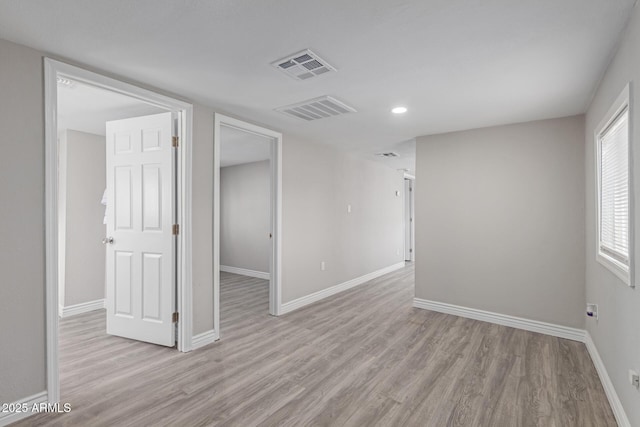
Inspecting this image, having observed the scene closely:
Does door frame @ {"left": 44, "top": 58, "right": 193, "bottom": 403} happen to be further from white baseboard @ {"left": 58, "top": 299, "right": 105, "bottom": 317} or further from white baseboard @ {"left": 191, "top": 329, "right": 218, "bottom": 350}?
white baseboard @ {"left": 58, "top": 299, "right": 105, "bottom": 317}

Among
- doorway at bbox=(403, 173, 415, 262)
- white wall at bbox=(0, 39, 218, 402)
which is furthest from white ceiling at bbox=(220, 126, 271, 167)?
doorway at bbox=(403, 173, 415, 262)

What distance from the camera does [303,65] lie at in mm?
2344

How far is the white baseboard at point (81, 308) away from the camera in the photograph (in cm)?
411

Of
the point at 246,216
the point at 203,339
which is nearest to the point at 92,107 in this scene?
the point at 203,339

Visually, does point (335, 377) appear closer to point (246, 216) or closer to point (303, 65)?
point (303, 65)

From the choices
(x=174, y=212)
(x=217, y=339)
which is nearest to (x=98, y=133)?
(x=174, y=212)

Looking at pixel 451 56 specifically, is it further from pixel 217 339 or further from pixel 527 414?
pixel 217 339

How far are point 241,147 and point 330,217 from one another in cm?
190

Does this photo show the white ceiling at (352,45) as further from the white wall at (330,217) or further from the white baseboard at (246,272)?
the white baseboard at (246,272)

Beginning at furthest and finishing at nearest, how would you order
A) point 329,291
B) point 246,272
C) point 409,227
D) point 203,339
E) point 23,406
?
point 409,227 → point 246,272 → point 329,291 → point 203,339 → point 23,406

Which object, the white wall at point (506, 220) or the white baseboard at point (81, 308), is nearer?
the white wall at point (506, 220)

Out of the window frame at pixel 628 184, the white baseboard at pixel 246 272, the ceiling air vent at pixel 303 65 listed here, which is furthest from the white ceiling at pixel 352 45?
the white baseboard at pixel 246 272

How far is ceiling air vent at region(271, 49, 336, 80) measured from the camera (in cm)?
222

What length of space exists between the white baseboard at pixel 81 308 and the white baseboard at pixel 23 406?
2.38m
